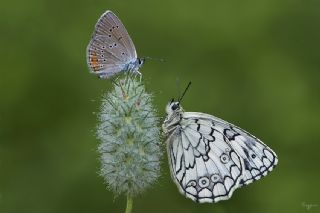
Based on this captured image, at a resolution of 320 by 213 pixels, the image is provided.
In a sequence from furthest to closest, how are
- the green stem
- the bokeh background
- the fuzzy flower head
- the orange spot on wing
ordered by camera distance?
the bokeh background
the orange spot on wing
the fuzzy flower head
the green stem

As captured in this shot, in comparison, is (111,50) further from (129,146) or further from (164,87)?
(164,87)

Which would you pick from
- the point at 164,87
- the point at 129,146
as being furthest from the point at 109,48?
the point at 164,87

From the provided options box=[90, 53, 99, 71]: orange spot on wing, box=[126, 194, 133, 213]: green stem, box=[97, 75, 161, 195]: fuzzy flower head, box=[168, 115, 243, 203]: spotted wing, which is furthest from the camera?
box=[168, 115, 243, 203]: spotted wing

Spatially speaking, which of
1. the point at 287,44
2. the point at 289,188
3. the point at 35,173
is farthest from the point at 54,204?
the point at 287,44

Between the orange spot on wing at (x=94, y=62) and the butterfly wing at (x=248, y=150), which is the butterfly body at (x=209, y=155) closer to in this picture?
the butterfly wing at (x=248, y=150)

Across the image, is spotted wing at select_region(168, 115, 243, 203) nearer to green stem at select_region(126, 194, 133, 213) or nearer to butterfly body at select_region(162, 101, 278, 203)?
butterfly body at select_region(162, 101, 278, 203)

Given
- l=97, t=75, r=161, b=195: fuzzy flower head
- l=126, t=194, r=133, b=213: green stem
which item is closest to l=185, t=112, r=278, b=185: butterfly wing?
l=97, t=75, r=161, b=195: fuzzy flower head
